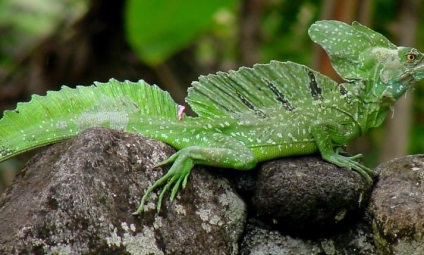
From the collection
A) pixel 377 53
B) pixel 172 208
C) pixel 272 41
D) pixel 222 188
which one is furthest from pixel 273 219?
pixel 272 41

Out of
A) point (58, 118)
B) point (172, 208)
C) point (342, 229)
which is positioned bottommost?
point (342, 229)

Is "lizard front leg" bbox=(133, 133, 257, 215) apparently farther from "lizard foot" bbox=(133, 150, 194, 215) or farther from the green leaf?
the green leaf

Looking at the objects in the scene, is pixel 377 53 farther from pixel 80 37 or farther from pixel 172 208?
pixel 80 37

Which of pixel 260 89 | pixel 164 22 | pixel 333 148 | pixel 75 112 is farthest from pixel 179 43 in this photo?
pixel 75 112

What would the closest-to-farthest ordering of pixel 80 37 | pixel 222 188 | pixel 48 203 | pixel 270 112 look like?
pixel 48 203 < pixel 222 188 < pixel 270 112 < pixel 80 37

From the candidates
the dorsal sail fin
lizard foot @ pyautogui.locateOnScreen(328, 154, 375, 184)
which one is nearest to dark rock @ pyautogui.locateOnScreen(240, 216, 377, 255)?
lizard foot @ pyautogui.locateOnScreen(328, 154, 375, 184)

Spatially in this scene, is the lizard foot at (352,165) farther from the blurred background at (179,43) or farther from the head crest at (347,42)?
the blurred background at (179,43)
